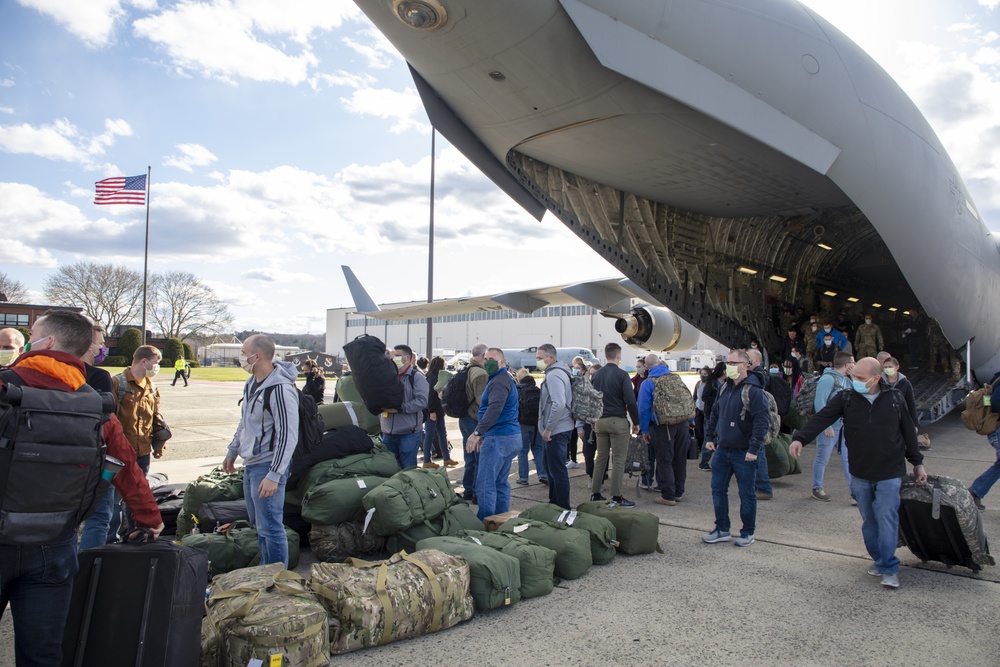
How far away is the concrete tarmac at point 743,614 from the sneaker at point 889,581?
37 millimetres

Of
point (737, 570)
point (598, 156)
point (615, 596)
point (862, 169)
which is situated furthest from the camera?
point (598, 156)

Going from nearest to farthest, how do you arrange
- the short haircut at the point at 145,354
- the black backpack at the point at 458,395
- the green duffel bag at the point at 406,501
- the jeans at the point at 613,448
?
the green duffel bag at the point at 406,501 → the short haircut at the point at 145,354 → the jeans at the point at 613,448 → the black backpack at the point at 458,395

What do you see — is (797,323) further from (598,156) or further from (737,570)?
(737,570)

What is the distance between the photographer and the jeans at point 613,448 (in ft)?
22.2

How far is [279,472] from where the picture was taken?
3900 mm

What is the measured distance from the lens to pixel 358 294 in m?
15.0

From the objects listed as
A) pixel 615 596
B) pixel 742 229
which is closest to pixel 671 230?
pixel 742 229

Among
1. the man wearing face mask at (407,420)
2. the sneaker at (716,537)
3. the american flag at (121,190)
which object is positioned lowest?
the sneaker at (716,537)

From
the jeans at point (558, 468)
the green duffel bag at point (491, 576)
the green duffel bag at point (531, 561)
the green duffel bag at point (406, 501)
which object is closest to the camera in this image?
the green duffel bag at point (491, 576)

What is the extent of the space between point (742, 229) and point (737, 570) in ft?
27.4

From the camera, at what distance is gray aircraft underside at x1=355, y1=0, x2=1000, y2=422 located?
6145 mm

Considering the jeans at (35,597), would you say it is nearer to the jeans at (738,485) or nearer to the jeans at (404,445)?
the jeans at (404,445)

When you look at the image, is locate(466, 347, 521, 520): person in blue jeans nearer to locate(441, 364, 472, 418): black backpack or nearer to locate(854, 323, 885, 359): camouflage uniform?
locate(441, 364, 472, 418): black backpack

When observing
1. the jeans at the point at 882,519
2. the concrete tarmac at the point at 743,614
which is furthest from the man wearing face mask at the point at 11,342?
the jeans at the point at 882,519
